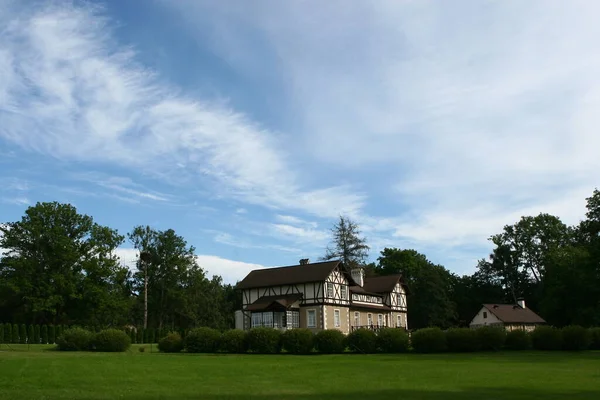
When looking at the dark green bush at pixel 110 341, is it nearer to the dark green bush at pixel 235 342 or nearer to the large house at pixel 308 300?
the dark green bush at pixel 235 342

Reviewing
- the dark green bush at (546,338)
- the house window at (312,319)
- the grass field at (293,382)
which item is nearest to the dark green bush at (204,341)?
the grass field at (293,382)

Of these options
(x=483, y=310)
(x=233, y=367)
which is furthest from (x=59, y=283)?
(x=483, y=310)

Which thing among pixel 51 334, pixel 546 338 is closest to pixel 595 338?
pixel 546 338

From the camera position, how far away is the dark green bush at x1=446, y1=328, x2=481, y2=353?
3409 centimetres

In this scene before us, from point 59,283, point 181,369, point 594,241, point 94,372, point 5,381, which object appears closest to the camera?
point 5,381

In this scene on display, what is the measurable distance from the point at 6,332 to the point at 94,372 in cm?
3331

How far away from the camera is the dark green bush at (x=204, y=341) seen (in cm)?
3631

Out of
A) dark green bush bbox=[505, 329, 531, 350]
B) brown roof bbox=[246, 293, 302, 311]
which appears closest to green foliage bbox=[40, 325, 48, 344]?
brown roof bbox=[246, 293, 302, 311]

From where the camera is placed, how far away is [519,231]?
81.0 meters

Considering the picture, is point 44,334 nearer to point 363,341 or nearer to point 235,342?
point 235,342

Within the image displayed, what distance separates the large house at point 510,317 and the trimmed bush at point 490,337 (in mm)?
35533

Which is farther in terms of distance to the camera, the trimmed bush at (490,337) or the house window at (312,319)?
the house window at (312,319)

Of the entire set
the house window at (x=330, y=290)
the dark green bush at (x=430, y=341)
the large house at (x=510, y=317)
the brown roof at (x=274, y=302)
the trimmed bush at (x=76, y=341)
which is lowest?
the dark green bush at (x=430, y=341)

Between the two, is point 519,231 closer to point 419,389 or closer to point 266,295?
point 266,295
